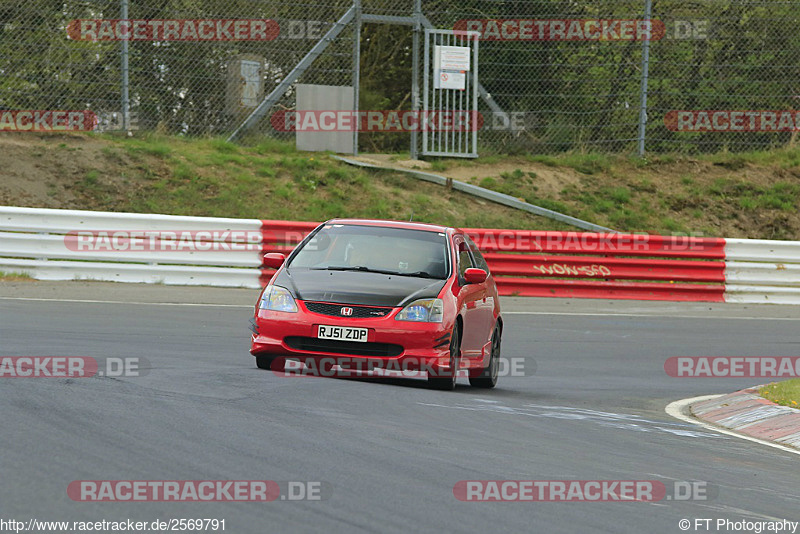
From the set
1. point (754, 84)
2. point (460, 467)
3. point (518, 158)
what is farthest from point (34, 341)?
point (754, 84)

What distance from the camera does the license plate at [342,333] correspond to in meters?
9.75

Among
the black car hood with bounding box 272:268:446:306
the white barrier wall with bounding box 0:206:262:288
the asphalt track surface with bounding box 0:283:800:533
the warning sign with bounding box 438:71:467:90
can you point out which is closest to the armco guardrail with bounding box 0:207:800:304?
the white barrier wall with bounding box 0:206:262:288

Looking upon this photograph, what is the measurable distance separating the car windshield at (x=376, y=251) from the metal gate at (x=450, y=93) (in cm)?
1377

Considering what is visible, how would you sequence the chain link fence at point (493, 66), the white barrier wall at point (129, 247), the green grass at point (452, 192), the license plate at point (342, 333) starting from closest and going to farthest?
the license plate at point (342, 333), the white barrier wall at point (129, 247), the green grass at point (452, 192), the chain link fence at point (493, 66)

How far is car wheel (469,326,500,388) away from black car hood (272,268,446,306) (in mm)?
1293

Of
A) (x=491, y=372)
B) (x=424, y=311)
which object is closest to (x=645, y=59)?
(x=491, y=372)

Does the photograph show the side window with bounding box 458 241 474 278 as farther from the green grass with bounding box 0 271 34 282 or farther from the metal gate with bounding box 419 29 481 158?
the metal gate with bounding box 419 29 481 158

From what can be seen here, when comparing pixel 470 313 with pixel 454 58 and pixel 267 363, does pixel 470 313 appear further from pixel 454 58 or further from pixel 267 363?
pixel 454 58

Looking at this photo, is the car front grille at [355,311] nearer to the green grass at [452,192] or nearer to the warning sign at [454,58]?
the green grass at [452,192]

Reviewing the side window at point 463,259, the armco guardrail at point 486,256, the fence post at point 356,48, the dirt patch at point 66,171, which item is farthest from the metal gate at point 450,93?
the side window at point 463,259

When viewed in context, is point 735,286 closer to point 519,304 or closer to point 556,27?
point 519,304

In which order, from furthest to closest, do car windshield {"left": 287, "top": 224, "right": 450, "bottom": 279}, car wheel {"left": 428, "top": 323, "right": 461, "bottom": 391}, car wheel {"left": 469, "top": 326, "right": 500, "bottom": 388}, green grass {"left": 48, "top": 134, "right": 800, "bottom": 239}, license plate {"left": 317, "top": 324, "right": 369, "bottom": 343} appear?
green grass {"left": 48, "top": 134, "right": 800, "bottom": 239} < car wheel {"left": 469, "top": 326, "right": 500, "bottom": 388} < car windshield {"left": 287, "top": 224, "right": 450, "bottom": 279} < car wheel {"left": 428, "top": 323, "right": 461, "bottom": 391} < license plate {"left": 317, "top": 324, "right": 369, "bottom": 343}

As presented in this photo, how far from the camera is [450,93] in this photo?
25.5m

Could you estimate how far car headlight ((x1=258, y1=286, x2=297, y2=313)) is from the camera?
999 centimetres
